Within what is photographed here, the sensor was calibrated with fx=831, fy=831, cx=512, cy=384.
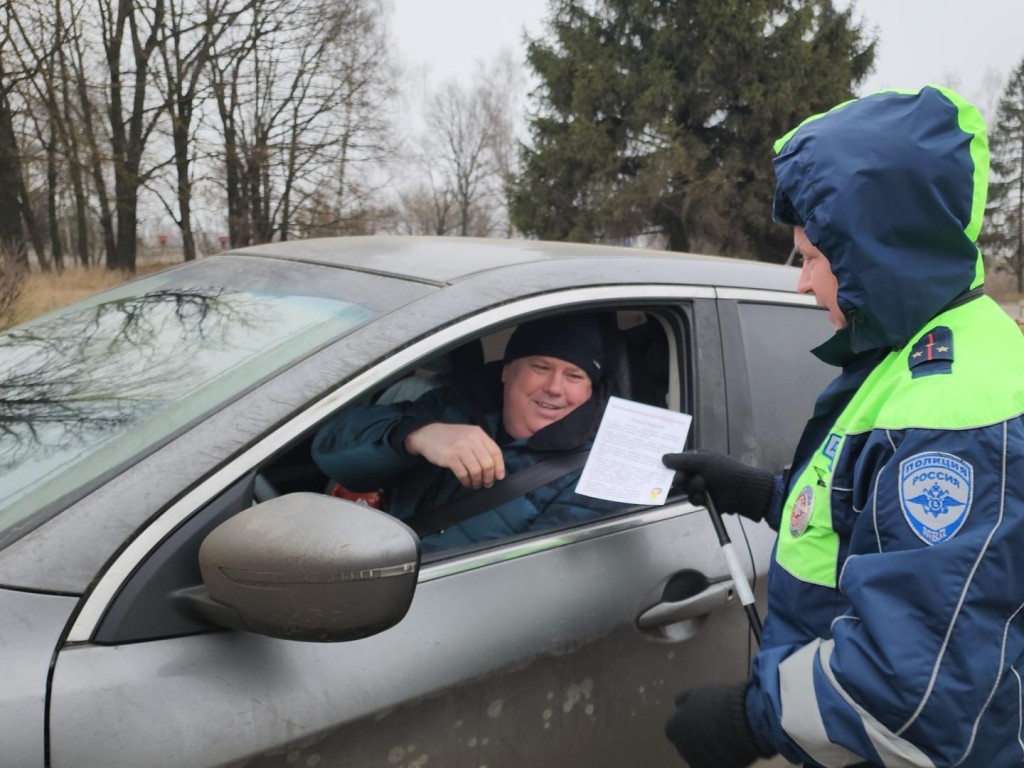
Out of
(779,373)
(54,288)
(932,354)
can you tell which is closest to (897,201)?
(932,354)

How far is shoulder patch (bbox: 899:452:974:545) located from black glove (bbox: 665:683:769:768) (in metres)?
0.49

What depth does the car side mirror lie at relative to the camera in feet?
3.68

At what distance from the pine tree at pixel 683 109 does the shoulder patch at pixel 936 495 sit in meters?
22.5

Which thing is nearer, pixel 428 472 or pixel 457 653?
pixel 457 653

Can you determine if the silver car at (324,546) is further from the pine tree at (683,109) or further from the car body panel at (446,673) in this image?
the pine tree at (683,109)

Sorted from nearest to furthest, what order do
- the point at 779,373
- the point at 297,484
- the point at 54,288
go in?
the point at 779,373 < the point at 297,484 < the point at 54,288

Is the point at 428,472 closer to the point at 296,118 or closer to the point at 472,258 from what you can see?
the point at 472,258

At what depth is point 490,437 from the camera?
79.6 inches

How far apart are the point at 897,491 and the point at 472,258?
1.04 meters

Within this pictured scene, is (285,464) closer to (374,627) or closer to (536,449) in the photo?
(536,449)

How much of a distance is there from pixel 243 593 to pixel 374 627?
19 centimetres

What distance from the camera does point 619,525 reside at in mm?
1755

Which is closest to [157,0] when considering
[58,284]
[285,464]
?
[58,284]

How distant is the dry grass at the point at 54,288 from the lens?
27.4 ft
